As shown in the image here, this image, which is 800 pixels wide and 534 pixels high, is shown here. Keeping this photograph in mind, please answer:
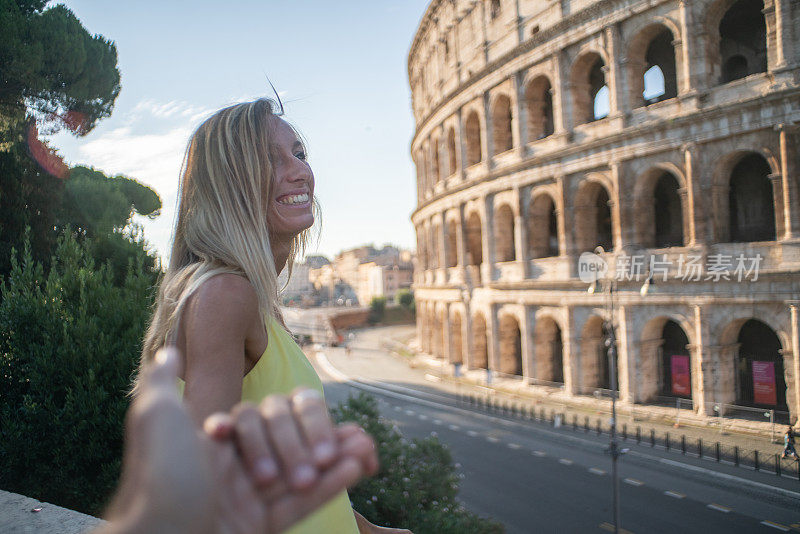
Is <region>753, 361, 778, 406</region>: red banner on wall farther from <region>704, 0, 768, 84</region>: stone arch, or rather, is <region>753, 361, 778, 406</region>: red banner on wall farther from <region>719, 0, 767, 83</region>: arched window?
<region>719, 0, 767, 83</region>: arched window

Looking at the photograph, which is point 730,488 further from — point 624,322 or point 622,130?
point 622,130

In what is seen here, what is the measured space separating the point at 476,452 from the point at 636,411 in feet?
18.6

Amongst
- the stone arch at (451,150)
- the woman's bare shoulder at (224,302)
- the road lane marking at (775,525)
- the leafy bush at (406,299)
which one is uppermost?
the stone arch at (451,150)

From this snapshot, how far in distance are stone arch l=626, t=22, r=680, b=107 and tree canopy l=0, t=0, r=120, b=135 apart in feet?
51.5

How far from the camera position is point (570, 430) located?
56.5 ft

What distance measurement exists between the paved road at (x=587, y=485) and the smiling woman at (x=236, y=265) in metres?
11.2

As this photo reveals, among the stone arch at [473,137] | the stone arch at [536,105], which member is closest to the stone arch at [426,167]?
the stone arch at [473,137]

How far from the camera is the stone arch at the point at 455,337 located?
26375mm

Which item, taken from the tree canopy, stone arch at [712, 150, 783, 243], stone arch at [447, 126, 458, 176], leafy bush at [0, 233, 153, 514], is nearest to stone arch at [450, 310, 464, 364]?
stone arch at [447, 126, 458, 176]

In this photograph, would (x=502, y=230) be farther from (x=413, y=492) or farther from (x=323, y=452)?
(x=323, y=452)

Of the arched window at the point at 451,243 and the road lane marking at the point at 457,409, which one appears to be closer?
the road lane marking at the point at 457,409

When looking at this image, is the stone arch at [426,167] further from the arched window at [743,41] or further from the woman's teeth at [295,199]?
the woman's teeth at [295,199]

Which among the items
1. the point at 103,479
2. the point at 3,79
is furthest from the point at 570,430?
the point at 3,79

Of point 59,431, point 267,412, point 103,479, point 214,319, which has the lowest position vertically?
point 103,479
